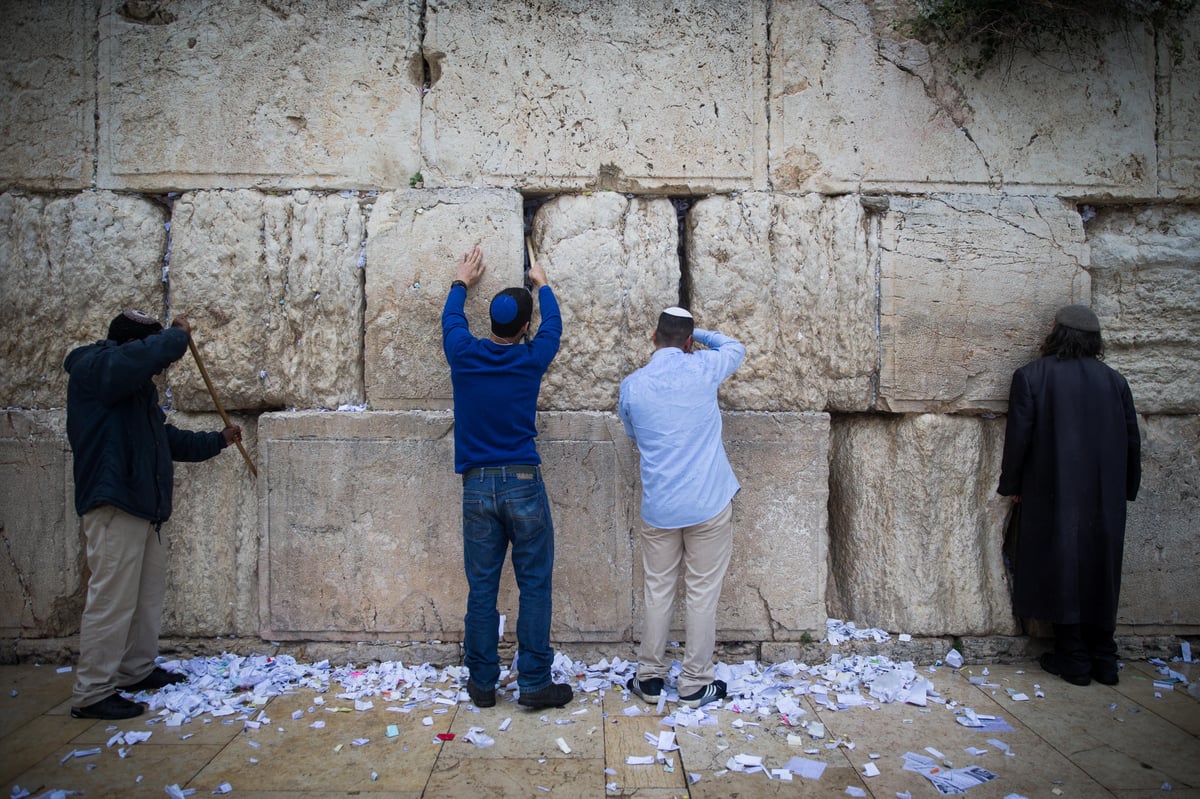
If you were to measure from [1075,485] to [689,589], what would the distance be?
196cm

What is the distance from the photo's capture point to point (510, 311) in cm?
329

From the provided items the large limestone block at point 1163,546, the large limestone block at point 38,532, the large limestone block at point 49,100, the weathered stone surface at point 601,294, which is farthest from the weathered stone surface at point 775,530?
the large limestone block at point 49,100

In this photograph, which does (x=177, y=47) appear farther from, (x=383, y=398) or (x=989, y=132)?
(x=989, y=132)

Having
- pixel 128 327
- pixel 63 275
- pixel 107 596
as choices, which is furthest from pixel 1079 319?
pixel 63 275

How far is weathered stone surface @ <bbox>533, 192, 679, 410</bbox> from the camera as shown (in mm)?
3816

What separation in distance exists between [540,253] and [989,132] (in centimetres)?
240

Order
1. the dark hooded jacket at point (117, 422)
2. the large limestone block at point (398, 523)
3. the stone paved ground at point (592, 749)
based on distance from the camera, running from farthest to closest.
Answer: the large limestone block at point (398, 523), the dark hooded jacket at point (117, 422), the stone paved ground at point (592, 749)

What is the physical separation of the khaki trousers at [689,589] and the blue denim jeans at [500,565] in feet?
1.50

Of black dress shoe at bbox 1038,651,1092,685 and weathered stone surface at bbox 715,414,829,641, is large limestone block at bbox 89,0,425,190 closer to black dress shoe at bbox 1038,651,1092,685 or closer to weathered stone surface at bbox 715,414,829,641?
weathered stone surface at bbox 715,414,829,641

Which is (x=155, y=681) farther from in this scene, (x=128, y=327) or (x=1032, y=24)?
(x=1032, y=24)

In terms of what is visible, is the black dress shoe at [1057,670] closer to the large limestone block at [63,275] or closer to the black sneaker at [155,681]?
the black sneaker at [155,681]

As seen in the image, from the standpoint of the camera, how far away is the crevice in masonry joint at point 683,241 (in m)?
3.96

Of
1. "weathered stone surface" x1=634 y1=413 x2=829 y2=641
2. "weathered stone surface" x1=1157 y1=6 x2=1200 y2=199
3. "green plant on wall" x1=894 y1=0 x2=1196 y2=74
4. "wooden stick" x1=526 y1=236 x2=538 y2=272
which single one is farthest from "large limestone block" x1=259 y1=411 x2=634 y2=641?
"weathered stone surface" x1=1157 y1=6 x2=1200 y2=199

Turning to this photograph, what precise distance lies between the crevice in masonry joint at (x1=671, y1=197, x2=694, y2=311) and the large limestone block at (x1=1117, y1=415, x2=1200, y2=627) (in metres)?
2.53
